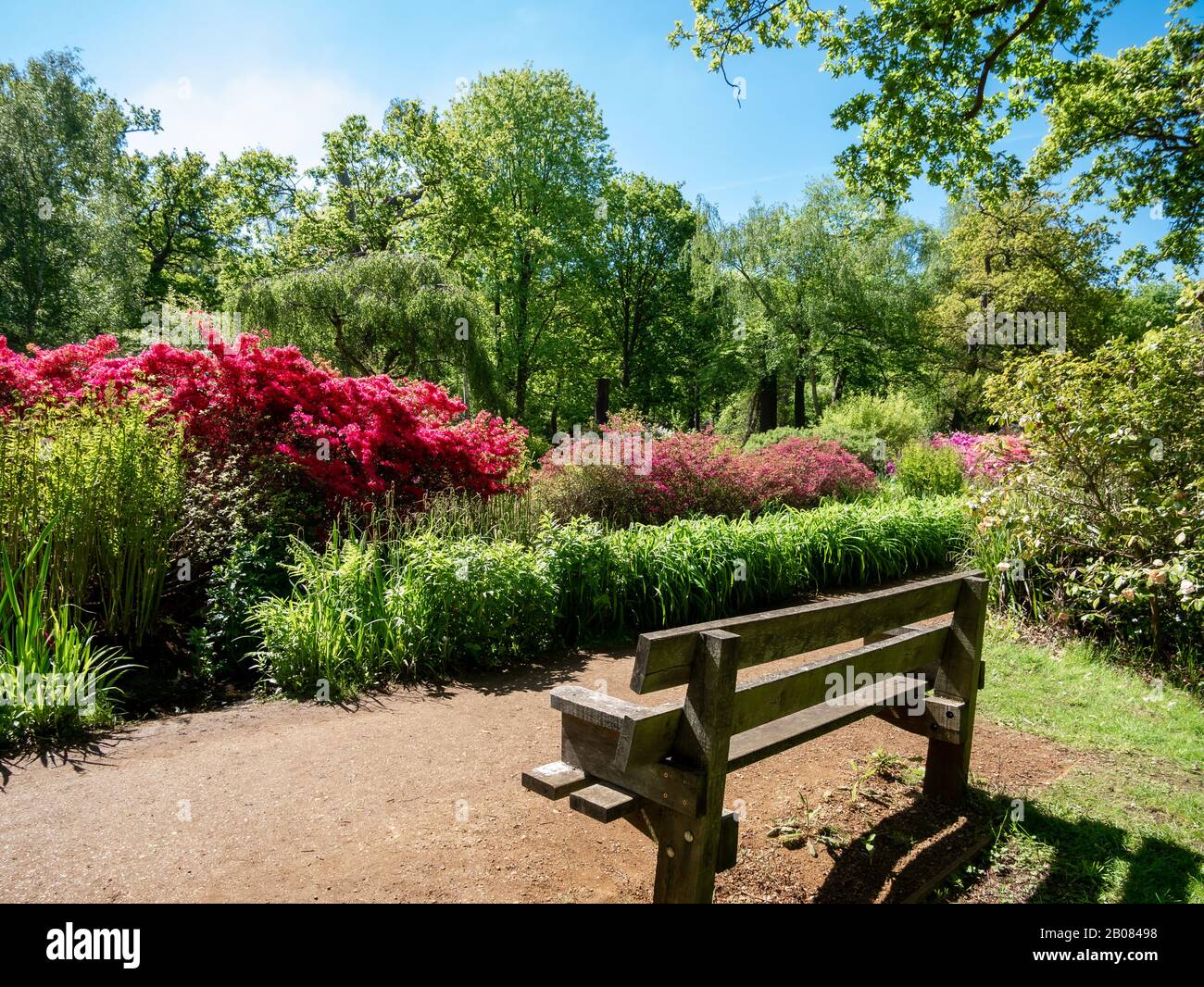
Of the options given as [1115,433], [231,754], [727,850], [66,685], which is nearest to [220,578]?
[66,685]

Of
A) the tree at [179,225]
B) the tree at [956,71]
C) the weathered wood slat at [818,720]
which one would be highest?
the tree at [179,225]

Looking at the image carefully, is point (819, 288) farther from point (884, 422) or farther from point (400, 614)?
point (400, 614)

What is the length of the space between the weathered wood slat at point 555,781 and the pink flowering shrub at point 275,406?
4.54 m

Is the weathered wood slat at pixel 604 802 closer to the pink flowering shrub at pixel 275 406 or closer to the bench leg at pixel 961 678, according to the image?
the bench leg at pixel 961 678

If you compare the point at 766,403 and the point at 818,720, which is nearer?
the point at 818,720

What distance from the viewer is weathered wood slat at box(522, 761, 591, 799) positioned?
213 centimetres

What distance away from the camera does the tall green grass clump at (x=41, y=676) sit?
145 inches

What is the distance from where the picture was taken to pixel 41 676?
383 cm

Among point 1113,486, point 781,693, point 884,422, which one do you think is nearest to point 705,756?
point 781,693

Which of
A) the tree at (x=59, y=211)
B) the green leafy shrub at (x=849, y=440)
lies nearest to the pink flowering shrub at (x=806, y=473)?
the green leafy shrub at (x=849, y=440)

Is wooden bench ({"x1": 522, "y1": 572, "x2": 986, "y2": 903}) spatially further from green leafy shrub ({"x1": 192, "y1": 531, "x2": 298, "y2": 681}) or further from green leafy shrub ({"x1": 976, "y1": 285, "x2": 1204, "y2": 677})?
green leafy shrub ({"x1": 192, "y1": 531, "x2": 298, "y2": 681})

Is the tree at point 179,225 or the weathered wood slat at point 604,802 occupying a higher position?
the tree at point 179,225

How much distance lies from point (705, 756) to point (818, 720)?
874mm

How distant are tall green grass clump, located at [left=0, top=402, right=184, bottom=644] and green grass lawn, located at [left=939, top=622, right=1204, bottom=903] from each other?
516cm
